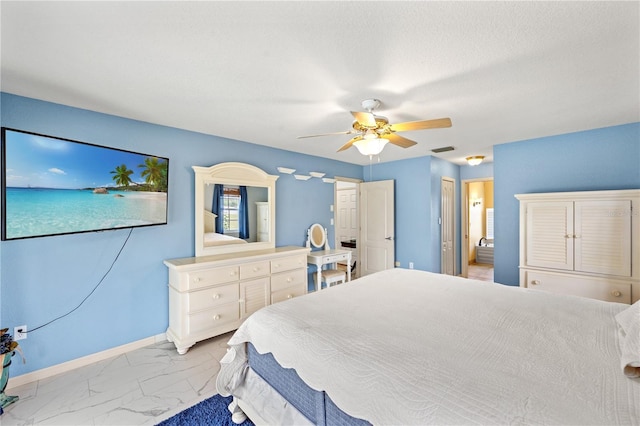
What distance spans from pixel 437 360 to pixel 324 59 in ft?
5.77

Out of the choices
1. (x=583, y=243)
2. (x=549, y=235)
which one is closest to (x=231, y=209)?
(x=549, y=235)

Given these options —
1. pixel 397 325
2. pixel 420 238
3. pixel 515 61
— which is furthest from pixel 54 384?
pixel 420 238

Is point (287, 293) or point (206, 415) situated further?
point (287, 293)

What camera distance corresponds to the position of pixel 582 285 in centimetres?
289

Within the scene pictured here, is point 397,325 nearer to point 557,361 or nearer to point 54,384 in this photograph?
point 557,361

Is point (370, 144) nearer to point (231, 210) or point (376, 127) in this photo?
point (376, 127)

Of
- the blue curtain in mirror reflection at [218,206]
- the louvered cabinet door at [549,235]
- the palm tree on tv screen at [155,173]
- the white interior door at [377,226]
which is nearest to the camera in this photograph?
the palm tree on tv screen at [155,173]

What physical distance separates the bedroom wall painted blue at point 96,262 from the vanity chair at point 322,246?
5.58 feet

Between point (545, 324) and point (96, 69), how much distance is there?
3248mm

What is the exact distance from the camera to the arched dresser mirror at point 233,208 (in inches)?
125

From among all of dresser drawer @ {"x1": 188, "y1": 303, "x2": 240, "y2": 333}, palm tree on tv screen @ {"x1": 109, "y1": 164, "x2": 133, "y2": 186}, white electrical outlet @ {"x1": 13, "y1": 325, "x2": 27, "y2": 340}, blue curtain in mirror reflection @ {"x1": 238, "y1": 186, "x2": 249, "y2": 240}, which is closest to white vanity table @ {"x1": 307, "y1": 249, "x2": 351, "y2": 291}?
blue curtain in mirror reflection @ {"x1": 238, "y1": 186, "x2": 249, "y2": 240}

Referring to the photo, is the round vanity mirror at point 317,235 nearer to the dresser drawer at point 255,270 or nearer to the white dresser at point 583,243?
the dresser drawer at point 255,270

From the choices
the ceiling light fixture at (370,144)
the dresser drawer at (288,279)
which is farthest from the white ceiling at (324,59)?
the dresser drawer at (288,279)

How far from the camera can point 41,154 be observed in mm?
1998
